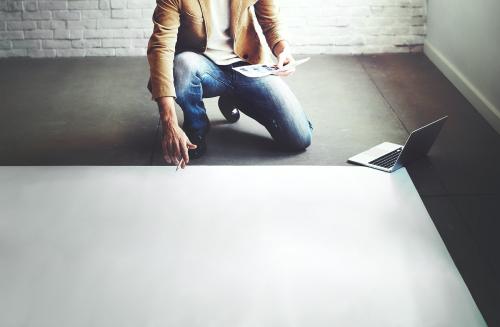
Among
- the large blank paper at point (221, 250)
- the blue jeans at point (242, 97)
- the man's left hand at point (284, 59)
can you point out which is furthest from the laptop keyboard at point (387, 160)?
the large blank paper at point (221, 250)

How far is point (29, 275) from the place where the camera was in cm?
84

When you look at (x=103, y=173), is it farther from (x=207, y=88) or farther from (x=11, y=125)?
(x=11, y=125)

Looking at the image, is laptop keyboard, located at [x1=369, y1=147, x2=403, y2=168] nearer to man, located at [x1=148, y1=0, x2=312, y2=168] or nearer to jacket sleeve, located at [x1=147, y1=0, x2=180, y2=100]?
man, located at [x1=148, y1=0, x2=312, y2=168]

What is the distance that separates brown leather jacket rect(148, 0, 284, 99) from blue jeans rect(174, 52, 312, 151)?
0.26 ft

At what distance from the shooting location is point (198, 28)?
100 inches

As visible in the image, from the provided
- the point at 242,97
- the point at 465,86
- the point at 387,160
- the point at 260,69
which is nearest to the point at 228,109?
the point at 242,97

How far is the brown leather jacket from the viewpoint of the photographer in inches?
84.9

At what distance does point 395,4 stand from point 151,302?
12.4ft

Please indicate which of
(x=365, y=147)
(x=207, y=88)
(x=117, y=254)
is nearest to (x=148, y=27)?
(x=207, y=88)

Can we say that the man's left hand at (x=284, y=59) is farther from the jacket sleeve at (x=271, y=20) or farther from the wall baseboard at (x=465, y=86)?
the wall baseboard at (x=465, y=86)

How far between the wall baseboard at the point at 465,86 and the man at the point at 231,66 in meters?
1.03

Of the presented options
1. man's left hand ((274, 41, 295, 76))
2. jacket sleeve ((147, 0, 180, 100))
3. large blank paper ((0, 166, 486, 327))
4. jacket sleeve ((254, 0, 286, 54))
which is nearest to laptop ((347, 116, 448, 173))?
man's left hand ((274, 41, 295, 76))

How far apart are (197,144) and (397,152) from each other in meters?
0.92

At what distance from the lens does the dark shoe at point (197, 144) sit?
264 cm
